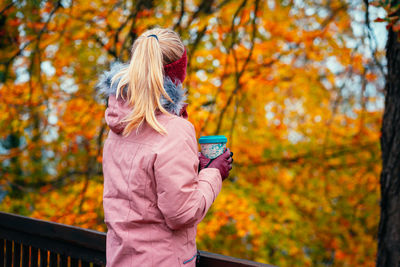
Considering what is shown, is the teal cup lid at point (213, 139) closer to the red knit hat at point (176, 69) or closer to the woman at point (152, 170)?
Result: the woman at point (152, 170)

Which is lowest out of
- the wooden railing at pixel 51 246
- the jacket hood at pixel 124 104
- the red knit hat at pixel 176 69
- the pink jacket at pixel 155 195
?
the wooden railing at pixel 51 246

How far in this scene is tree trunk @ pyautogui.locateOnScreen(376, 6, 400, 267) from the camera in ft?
9.38

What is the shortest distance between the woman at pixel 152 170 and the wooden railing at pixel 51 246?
1.31ft

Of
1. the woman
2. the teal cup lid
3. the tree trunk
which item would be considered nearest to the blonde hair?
the woman

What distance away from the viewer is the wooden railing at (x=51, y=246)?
2.04m

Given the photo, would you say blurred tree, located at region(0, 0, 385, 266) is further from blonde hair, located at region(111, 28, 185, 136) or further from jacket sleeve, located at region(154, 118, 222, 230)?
jacket sleeve, located at region(154, 118, 222, 230)

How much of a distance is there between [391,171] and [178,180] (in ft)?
7.30

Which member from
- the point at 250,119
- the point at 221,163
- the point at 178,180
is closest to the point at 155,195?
the point at 178,180

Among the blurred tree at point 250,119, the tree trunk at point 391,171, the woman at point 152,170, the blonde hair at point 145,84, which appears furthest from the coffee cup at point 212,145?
the blurred tree at point 250,119

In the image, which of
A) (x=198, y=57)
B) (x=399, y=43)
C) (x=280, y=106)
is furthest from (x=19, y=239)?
(x=280, y=106)

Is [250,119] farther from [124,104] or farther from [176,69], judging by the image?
[124,104]

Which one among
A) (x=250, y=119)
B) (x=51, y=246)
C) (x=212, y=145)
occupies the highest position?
(x=250, y=119)

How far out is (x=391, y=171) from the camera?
2.91 metres

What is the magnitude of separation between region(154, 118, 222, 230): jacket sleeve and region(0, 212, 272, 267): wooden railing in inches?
16.6
